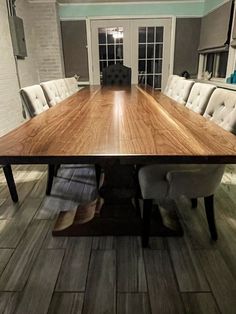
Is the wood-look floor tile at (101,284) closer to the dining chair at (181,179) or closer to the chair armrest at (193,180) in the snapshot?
the dining chair at (181,179)

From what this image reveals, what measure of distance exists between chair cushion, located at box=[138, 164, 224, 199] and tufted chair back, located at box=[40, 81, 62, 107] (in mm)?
1412

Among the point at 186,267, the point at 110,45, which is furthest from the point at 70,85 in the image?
the point at 186,267

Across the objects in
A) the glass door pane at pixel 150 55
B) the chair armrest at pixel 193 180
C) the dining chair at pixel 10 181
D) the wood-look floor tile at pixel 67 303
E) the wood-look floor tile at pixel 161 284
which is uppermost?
the glass door pane at pixel 150 55

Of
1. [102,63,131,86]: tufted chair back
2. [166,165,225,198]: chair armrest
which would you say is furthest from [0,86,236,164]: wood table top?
[102,63,131,86]: tufted chair back

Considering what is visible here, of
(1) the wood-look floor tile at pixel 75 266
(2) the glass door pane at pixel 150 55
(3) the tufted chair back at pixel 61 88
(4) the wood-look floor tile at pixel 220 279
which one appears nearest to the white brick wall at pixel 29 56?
(3) the tufted chair back at pixel 61 88

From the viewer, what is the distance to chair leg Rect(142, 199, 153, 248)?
134cm

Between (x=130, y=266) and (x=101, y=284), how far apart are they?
0.62 ft

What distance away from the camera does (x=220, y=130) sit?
1.19 m

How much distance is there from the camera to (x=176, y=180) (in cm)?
126

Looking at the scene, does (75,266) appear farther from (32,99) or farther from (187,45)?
(187,45)

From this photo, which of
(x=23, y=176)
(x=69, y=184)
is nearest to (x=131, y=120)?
(x=69, y=184)

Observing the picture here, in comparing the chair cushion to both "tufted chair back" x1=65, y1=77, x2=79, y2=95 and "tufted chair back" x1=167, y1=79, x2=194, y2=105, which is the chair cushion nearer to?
"tufted chair back" x1=167, y1=79, x2=194, y2=105

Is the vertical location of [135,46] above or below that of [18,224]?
above

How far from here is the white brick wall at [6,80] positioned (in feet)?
11.2
